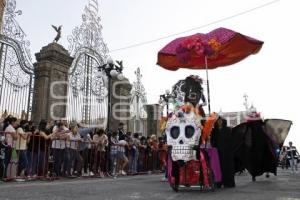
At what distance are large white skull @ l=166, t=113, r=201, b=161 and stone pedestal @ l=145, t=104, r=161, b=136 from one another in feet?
73.4

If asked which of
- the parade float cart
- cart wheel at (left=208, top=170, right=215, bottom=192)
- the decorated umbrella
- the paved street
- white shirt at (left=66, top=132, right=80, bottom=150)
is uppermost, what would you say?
the decorated umbrella

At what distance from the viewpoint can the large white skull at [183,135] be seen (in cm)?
648

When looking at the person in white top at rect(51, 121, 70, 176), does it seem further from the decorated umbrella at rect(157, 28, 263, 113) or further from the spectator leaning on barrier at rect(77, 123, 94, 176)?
the decorated umbrella at rect(157, 28, 263, 113)

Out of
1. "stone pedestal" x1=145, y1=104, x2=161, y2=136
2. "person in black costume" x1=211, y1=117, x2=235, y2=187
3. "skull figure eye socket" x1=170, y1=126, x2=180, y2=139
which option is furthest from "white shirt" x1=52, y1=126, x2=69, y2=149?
"stone pedestal" x1=145, y1=104, x2=161, y2=136

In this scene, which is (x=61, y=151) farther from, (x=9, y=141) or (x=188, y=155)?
(x=188, y=155)

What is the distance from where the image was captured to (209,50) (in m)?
9.14

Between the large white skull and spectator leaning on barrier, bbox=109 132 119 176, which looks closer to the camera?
the large white skull

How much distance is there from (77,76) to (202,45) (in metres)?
12.1

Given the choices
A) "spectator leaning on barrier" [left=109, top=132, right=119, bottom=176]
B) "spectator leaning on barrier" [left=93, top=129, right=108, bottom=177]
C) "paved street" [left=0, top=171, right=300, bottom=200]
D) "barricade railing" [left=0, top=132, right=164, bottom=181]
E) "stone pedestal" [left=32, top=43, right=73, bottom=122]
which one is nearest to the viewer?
"paved street" [left=0, top=171, right=300, bottom=200]

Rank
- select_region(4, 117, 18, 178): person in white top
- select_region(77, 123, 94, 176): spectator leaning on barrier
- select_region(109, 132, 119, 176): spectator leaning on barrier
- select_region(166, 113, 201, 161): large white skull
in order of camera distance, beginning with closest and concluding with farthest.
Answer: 1. select_region(166, 113, 201, 161): large white skull
2. select_region(4, 117, 18, 178): person in white top
3. select_region(77, 123, 94, 176): spectator leaning on barrier
4. select_region(109, 132, 119, 176): spectator leaning on barrier

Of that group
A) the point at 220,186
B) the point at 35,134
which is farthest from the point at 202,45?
the point at 35,134

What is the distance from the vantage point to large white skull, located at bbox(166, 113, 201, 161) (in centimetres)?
648

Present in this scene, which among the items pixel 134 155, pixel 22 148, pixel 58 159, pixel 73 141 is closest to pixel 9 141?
pixel 22 148

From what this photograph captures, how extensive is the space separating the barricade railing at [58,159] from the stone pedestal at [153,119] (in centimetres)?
1394
